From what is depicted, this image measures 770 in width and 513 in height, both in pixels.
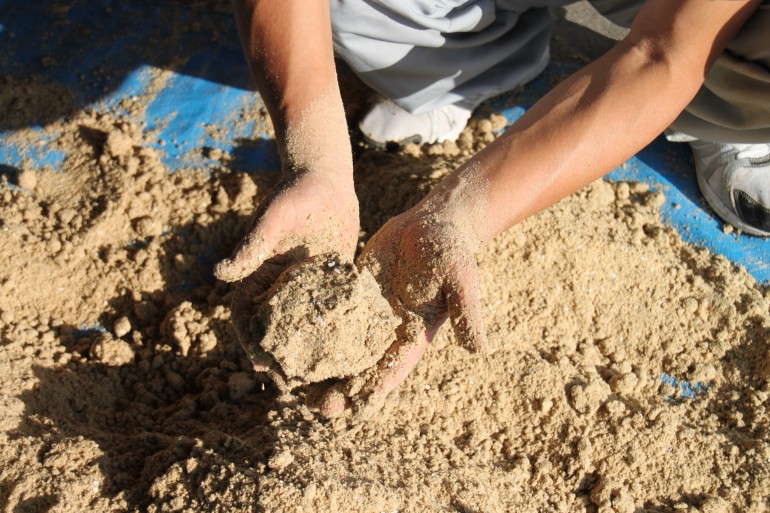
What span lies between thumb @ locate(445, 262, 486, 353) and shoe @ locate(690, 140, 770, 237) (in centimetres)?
132

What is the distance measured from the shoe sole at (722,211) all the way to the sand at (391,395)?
19 centimetres

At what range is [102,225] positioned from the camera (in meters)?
1.97

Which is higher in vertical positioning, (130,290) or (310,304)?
(310,304)

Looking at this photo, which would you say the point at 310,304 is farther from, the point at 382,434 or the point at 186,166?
the point at 186,166

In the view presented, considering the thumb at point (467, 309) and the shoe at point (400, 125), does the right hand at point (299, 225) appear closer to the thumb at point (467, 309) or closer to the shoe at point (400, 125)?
the thumb at point (467, 309)

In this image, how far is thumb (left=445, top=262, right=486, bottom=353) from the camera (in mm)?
1403

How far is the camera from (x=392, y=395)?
1.68 metres

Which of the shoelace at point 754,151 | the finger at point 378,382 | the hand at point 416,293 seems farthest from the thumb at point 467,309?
the shoelace at point 754,151

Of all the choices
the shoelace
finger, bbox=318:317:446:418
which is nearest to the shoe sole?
the shoelace

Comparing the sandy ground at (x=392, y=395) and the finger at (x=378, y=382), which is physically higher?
the finger at (x=378, y=382)

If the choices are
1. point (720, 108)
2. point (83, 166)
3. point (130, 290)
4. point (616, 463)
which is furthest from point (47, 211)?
point (720, 108)

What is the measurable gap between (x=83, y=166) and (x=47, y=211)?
19cm

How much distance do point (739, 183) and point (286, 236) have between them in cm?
163

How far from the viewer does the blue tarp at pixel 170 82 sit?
2244 mm
